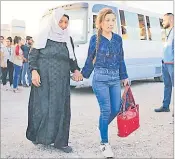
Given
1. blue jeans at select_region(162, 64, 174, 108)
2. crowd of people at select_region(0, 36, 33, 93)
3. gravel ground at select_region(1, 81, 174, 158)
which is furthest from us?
crowd of people at select_region(0, 36, 33, 93)

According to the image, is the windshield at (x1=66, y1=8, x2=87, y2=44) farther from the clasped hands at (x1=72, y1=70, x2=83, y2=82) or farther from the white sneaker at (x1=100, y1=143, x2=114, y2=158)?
the white sneaker at (x1=100, y1=143, x2=114, y2=158)

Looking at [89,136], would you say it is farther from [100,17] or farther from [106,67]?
[100,17]

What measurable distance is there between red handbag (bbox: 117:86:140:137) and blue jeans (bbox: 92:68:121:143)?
56mm

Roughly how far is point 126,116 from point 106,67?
543mm

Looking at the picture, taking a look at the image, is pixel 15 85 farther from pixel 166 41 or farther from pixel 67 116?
pixel 67 116

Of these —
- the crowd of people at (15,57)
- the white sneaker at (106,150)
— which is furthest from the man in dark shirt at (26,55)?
the white sneaker at (106,150)

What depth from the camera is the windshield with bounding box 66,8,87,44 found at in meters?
8.25

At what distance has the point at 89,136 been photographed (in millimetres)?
4547

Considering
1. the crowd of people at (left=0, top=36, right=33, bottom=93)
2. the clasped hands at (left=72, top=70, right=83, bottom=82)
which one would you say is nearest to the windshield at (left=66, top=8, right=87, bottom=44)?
the crowd of people at (left=0, top=36, right=33, bottom=93)

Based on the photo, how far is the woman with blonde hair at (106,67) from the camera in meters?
3.68

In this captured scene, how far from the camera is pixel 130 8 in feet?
30.8

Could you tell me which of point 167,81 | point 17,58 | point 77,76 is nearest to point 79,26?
point 17,58

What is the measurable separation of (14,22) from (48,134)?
1429 cm

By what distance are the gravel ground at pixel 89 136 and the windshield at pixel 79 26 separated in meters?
1.64
